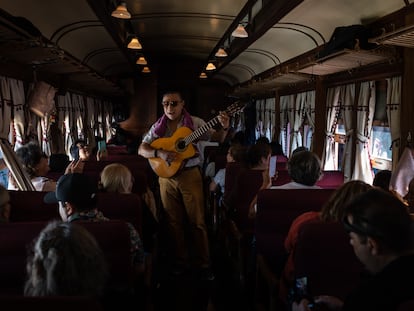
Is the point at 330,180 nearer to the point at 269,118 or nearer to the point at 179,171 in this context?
the point at 179,171

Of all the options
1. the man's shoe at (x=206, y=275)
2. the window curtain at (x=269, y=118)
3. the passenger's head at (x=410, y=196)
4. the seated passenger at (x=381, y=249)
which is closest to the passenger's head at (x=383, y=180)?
the passenger's head at (x=410, y=196)

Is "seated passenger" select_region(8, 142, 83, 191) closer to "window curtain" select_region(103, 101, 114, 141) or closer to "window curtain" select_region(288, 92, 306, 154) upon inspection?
"window curtain" select_region(288, 92, 306, 154)

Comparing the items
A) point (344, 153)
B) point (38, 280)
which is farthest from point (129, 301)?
point (344, 153)

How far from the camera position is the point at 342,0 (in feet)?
16.2

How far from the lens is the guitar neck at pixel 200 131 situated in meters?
4.64

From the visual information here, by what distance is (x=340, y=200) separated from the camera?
2.62m

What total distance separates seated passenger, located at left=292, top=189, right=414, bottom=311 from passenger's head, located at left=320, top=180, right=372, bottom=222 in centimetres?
77

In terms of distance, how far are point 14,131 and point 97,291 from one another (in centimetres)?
445

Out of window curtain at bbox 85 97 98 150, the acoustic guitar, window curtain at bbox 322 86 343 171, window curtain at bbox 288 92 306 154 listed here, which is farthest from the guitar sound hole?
window curtain at bbox 85 97 98 150

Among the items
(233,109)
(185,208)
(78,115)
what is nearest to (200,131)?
(233,109)

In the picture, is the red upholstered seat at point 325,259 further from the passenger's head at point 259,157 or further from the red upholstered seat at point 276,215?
the passenger's head at point 259,157

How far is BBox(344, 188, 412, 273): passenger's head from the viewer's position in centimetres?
164

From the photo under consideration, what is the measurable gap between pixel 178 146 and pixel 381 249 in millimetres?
3279

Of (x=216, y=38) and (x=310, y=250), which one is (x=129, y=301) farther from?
(x=216, y=38)
